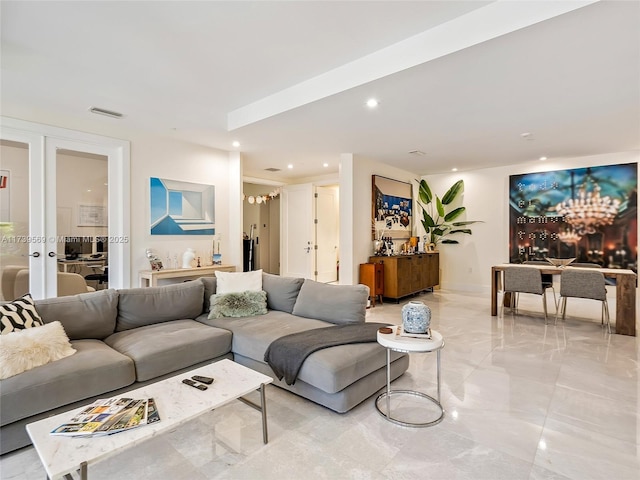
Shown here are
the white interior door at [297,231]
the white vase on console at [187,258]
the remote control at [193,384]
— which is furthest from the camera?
the white interior door at [297,231]

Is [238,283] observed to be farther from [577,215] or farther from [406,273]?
[577,215]

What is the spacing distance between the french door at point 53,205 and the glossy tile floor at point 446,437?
2765mm

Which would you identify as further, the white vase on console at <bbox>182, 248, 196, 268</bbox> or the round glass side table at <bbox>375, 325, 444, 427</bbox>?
the white vase on console at <bbox>182, 248, 196, 268</bbox>

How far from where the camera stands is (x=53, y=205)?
3975 millimetres

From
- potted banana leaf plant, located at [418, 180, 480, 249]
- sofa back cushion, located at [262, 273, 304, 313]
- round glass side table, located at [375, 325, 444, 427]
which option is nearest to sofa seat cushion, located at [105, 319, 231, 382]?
sofa back cushion, located at [262, 273, 304, 313]

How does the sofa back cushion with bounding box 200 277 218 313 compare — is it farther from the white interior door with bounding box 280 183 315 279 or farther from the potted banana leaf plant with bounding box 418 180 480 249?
the potted banana leaf plant with bounding box 418 180 480 249

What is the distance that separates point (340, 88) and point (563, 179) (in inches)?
210

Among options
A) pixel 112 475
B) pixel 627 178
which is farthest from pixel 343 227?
pixel 627 178

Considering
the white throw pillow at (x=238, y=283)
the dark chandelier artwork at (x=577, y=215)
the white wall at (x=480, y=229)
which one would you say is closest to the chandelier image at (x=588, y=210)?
the dark chandelier artwork at (x=577, y=215)

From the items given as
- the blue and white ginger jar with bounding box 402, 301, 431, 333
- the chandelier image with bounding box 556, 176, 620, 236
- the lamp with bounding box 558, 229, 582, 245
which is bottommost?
the blue and white ginger jar with bounding box 402, 301, 431, 333

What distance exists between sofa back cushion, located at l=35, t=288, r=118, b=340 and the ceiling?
2047mm

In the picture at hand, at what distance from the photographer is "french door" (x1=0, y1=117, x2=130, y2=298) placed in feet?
12.2

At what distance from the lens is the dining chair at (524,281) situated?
15.0ft

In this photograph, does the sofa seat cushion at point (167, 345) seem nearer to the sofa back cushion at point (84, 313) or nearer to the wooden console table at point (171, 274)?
the sofa back cushion at point (84, 313)
